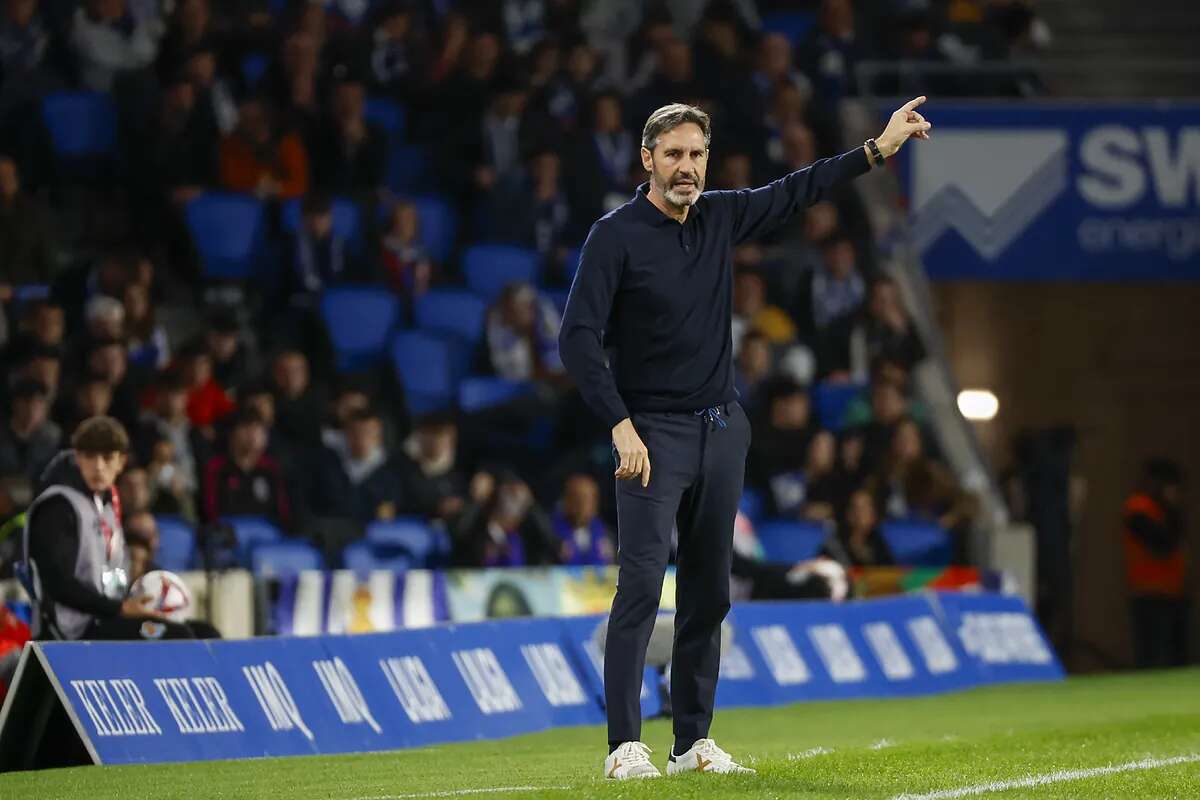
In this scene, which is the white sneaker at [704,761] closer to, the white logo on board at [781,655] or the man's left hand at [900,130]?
the man's left hand at [900,130]

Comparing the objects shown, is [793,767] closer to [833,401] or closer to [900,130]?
[900,130]

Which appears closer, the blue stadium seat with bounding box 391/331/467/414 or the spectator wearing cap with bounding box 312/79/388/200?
the blue stadium seat with bounding box 391/331/467/414

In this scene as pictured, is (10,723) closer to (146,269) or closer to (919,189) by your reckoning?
(146,269)

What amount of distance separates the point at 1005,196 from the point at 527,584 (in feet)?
24.4

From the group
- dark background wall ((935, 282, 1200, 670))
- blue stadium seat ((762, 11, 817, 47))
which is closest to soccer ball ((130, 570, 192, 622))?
blue stadium seat ((762, 11, 817, 47))

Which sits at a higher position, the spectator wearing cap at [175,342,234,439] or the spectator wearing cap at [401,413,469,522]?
the spectator wearing cap at [175,342,234,439]

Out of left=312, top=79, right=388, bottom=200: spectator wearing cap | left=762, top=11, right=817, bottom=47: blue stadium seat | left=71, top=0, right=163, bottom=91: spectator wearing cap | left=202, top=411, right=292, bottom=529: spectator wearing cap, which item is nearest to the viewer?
left=202, top=411, right=292, bottom=529: spectator wearing cap

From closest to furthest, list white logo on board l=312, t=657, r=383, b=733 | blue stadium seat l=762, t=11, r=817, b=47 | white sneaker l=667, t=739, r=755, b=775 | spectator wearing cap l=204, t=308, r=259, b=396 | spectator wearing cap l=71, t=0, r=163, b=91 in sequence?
white sneaker l=667, t=739, r=755, b=775 < white logo on board l=312, t=657, r=383, b=733 < spectator wearing cap l=204, t=308, r=259, b=396 < spectator wearing cap l=71, t=0, r=163, b=91 < blue stadium seat l=762, t=11, r=817, b=47

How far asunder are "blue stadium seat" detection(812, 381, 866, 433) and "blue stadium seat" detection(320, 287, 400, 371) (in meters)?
3.54

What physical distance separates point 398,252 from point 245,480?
11.3 ft

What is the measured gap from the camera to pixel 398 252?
57.4 feet

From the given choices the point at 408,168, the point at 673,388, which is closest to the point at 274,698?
the point at 673,388

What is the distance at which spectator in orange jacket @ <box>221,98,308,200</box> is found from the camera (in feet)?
57.9

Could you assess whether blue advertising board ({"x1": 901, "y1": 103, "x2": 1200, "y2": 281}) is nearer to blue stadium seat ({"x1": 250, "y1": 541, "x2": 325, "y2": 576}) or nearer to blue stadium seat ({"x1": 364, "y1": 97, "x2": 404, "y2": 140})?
blue stadium seat ({"x1": 364, "y1": 97, "x2": 404, "y2": 140})
